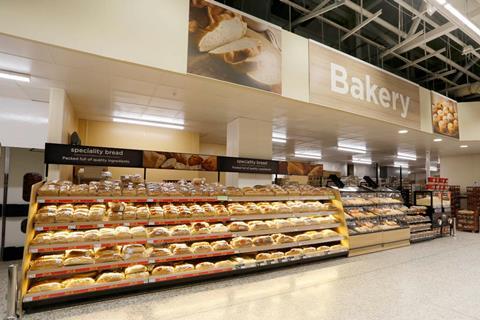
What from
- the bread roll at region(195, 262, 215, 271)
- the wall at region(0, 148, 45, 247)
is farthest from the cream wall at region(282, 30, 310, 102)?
the wall at region(0, 148, 45, 247)

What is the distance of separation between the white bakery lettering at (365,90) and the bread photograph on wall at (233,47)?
4.81 ft

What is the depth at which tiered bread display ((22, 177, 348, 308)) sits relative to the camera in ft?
11.2

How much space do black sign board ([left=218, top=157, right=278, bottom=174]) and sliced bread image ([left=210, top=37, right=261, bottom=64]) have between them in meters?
2.26

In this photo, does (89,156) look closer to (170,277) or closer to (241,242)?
(170,277)

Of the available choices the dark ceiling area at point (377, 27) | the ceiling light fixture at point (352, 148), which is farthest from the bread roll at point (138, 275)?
the ceiling light fixture at point (352, 148)

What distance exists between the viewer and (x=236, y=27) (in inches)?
170

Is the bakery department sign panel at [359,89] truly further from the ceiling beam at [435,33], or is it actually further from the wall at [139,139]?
the wall at [139,139]

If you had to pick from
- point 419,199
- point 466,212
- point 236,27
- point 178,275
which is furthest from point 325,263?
point 466,212

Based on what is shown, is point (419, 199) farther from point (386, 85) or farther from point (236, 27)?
point (236, 27)

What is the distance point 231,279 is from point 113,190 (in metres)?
2.26

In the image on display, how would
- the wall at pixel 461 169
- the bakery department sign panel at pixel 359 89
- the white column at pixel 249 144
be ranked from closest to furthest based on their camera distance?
the bakery department sign panel at pixel 359 89, the white column at pixel 249 144, the wall at pixel 461 169

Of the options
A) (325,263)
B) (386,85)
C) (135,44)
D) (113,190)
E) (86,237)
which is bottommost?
(325,263)

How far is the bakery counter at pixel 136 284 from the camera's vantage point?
3.16m

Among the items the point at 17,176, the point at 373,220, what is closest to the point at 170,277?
the point at 17,176
